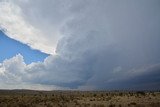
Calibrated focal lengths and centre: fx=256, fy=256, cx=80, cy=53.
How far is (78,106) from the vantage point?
46.1 m

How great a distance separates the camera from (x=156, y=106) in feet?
→ 133

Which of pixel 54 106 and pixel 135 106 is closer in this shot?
pixel 135 106

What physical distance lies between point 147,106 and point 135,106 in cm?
239

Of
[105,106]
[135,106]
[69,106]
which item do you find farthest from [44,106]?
[135,106]

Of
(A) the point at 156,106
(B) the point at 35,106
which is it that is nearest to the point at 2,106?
(B) the point at 35,106

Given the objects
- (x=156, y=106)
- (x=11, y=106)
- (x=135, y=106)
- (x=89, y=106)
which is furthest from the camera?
(x=11, y=106)

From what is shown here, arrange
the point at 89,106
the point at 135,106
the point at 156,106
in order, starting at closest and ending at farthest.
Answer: the point at 156,106 → the point at 135,106 → the point at 89,106

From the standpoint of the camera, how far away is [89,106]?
46062mm

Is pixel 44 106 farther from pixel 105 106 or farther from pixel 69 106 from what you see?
pixel 105 106

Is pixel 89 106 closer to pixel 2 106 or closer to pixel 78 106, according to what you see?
pixel 78 106

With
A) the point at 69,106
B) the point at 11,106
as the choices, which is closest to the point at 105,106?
the point at 69,106

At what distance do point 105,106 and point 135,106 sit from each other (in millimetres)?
5226

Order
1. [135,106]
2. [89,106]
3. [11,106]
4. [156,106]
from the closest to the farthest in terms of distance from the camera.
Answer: [156,106], [135,106], [89,106], [11,106]

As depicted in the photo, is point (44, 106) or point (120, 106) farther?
point (44, 106)
